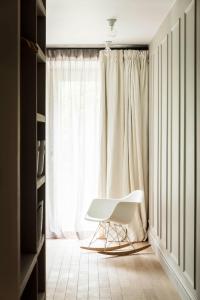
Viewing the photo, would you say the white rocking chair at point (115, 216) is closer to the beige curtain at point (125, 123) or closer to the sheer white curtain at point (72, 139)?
the beige curtain at point (125, 123)

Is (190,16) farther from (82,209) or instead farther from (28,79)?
(82,209)

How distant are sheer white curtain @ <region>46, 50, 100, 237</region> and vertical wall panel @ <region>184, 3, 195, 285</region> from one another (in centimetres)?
279

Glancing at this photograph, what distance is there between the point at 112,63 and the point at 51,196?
6.51 ft

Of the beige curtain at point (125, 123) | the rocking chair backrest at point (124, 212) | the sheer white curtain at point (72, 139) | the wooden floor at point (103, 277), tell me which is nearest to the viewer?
the wooden floor at point (103, 277)

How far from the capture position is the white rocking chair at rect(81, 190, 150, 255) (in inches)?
220

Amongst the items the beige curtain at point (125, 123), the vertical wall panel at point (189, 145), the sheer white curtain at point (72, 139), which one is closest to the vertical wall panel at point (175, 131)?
the vertical wall panel at point (189, 145)

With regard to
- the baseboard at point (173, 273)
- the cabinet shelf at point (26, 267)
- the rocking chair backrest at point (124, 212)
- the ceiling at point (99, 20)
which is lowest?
the baseboard at point (173, 273)

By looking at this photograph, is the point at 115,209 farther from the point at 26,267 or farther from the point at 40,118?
the point at 26,267

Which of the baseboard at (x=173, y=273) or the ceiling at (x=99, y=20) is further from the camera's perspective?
the ceiling at (x=99, y=20)

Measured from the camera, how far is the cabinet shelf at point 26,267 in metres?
2.24

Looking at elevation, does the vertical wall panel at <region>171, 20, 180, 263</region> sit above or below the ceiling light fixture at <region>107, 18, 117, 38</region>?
below

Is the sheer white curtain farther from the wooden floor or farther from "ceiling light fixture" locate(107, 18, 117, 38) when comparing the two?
"ceiling light fixture" locate(107, 18, 117, 38)

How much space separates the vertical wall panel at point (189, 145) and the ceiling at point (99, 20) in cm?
83

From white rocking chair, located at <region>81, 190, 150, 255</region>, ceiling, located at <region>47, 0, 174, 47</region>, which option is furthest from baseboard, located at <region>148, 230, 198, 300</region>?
ceiling, located at <region>47, 0, 174, 47</region>
